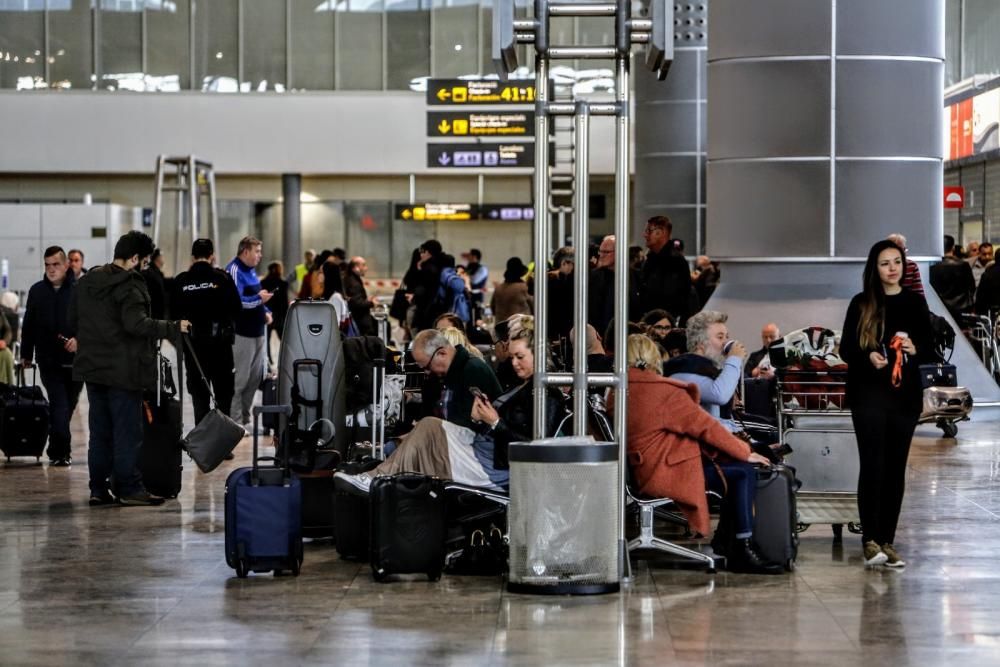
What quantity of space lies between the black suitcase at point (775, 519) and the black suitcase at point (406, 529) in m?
1.57

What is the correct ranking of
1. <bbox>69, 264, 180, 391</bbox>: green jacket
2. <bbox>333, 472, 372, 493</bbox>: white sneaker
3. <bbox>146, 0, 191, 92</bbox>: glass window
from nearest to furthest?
<bbox>333, 472, 372, 493</bbox>: white sneaker
<bbox>69, 264, 180, 391</bbox>: green jacket
<bbox>146, 0, 191, 92</bbox>: glass window

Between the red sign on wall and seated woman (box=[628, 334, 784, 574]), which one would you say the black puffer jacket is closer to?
seated woman (box=[628, 334, 784, 574])

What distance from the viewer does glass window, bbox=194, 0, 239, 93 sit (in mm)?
44094

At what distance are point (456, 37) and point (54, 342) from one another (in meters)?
31.9

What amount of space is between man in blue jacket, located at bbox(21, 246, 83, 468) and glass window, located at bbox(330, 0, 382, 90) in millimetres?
30678

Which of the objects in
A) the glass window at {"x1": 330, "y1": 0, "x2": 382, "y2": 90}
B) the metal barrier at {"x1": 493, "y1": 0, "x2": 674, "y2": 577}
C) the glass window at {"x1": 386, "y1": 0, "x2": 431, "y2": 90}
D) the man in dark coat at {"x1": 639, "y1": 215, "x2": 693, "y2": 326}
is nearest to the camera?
the metal barrier at {"x1": 493, "y1": 0, "x2": 674, "y2": 577}

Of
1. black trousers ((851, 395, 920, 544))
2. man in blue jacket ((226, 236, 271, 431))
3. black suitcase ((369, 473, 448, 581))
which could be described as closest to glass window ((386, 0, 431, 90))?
man in blue jacket ((226, 236, 271, 431))

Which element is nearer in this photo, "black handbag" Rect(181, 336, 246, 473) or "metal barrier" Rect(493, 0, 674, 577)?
"metal barrier" Rect(493, 0, 674, 577)

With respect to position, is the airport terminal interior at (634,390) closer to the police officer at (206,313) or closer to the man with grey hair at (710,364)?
the man with grey hair at (710,364)

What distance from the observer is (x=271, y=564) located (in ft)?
27.9

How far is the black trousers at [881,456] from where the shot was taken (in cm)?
881

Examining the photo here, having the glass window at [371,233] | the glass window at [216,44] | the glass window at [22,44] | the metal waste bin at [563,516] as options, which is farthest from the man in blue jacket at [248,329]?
the glass window at [22,44]

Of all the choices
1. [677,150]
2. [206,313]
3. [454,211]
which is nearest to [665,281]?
[206,313]

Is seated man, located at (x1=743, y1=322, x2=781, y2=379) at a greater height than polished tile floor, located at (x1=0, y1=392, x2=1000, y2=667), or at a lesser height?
greater
